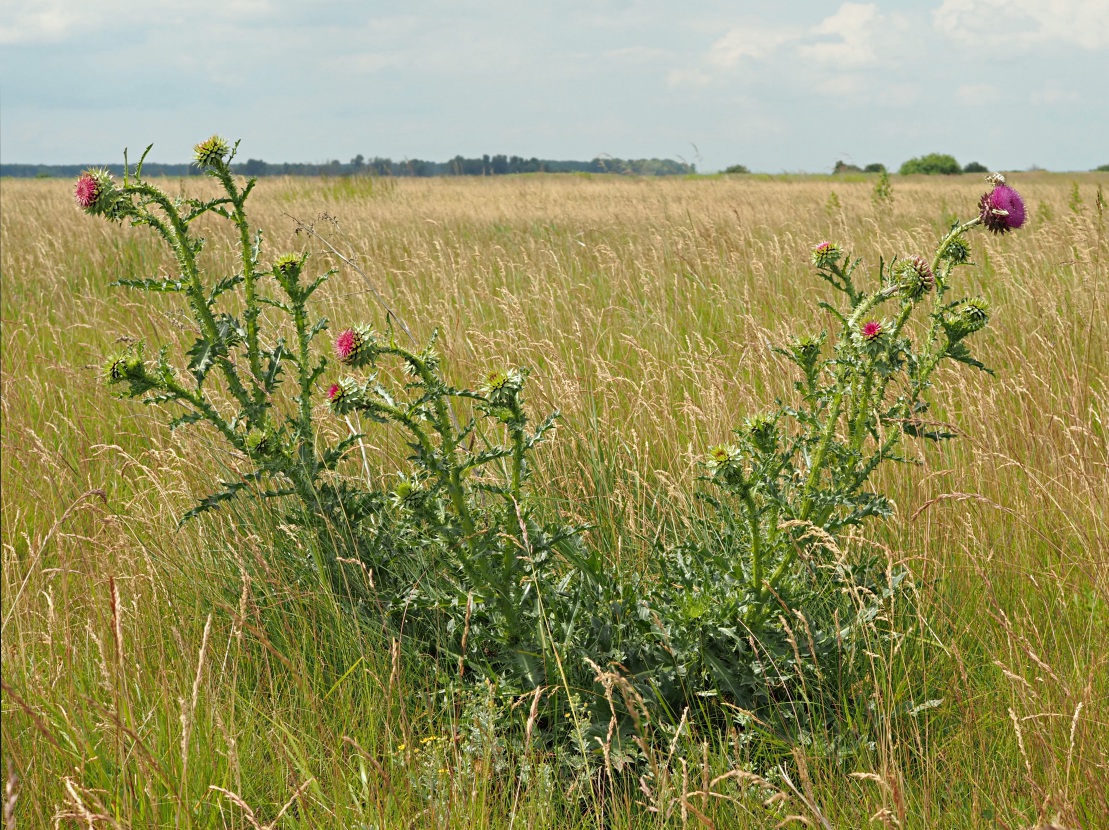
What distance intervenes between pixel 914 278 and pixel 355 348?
4.58 ft

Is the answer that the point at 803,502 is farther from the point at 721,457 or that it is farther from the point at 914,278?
the point at 914,278

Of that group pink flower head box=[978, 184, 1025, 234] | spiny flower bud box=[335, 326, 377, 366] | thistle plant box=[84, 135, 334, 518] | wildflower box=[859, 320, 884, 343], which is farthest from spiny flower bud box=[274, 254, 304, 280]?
pink flower head box=[978, 184, 1025, 234]

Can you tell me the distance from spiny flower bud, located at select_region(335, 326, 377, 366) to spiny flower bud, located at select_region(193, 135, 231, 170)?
2.45 ft

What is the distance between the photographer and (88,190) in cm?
218

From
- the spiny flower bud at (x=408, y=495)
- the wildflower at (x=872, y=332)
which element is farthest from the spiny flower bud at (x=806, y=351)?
the spiny flower bud at (x=408, y=495)

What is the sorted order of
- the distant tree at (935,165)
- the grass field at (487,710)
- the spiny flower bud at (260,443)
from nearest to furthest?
the grass field at (487,710), the spiny flower bud at (260,443), the distant tree at (935,165)

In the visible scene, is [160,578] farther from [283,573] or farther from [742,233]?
[742,233]

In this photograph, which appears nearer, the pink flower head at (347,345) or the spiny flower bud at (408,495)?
the pink flower head at (347,345)

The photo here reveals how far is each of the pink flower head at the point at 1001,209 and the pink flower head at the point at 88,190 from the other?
2310 millimetres

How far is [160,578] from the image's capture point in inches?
105

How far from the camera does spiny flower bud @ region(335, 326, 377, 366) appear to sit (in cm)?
193

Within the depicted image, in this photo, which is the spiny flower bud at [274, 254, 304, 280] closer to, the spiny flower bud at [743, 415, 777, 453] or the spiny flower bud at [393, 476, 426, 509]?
the spiny flower bud at [393, 476, 426, 509]

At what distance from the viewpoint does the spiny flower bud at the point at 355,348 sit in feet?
6.32

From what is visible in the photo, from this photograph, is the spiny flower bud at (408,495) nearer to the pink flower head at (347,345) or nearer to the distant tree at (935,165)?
the pink flower head at (347,345)
